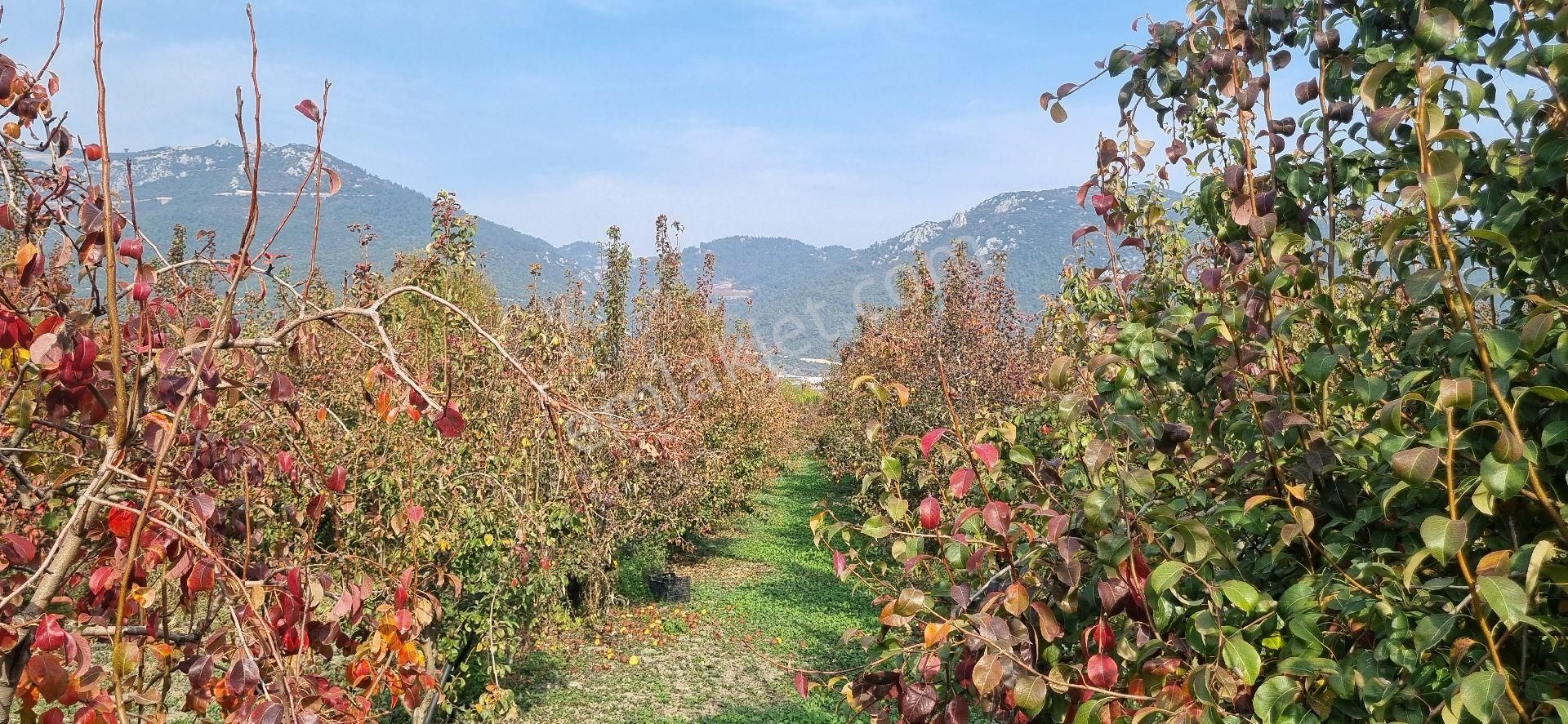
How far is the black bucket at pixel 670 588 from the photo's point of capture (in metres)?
11.8

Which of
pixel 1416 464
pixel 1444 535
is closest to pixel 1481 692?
pixel 1444 535

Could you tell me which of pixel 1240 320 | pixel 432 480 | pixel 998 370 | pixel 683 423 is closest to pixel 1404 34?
pixel 1240 320

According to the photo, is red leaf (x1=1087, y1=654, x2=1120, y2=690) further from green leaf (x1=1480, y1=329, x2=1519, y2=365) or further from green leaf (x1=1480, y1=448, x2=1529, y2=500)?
green leaf (x1=1480, y1=329, x2=1519, y2=365)

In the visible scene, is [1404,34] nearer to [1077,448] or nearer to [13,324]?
[13,324]

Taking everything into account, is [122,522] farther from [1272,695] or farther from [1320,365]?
[1320,365]

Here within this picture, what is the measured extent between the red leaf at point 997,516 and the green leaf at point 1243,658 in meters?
Result: 0.46

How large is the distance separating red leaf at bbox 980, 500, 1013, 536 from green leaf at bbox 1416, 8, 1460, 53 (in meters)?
1.07

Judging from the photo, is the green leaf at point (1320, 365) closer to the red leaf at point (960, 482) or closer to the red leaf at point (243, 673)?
the red leaf at point (960, 482)

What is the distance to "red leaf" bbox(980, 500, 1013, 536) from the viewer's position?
1.74m

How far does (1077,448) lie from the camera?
4883mm

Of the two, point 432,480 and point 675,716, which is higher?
point 432,480

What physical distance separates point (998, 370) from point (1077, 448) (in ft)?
20.4

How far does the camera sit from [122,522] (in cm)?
159

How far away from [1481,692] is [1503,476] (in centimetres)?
30
